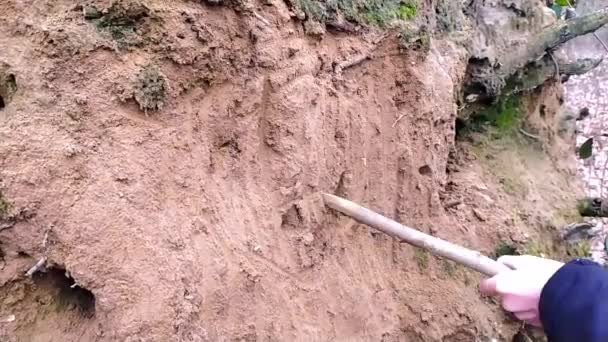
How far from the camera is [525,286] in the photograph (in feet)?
6.21

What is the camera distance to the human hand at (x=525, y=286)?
1.88 metres

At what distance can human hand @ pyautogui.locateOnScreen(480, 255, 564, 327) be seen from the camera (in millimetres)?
1879

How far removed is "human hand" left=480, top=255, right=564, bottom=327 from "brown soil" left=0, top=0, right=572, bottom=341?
0.79 m

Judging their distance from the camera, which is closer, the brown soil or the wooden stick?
the brown soil

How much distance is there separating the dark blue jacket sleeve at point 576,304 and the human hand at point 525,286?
0.06m

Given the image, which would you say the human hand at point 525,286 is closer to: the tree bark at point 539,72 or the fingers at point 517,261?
the fingers at point 517,261

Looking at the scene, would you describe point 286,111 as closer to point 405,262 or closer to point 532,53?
point 405,262

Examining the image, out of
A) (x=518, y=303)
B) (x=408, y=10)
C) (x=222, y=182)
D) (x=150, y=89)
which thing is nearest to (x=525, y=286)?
(x=518, y=303)

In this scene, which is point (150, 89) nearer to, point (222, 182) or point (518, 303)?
point (222, 182)

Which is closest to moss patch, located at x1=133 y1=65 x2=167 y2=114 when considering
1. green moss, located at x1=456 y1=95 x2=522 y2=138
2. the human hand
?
the human hand

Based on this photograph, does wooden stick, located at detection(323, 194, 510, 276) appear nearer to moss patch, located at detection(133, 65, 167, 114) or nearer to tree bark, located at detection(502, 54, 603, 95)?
moss patch, located at detection(133, 65, 167, 114)

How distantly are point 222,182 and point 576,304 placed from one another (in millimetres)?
1194

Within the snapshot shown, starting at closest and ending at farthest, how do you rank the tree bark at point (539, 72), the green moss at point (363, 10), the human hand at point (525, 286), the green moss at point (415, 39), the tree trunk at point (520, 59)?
1. the human hand at point (525, 286)
2. the green moss at point (363, 10)
3. the green moss at point (415, 39)
4. the tree trunk at point (520, 59)
5. the tree bark at point (539, 72)

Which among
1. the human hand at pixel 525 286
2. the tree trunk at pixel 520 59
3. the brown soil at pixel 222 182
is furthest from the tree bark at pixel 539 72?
the human hand at pixel 525 286
